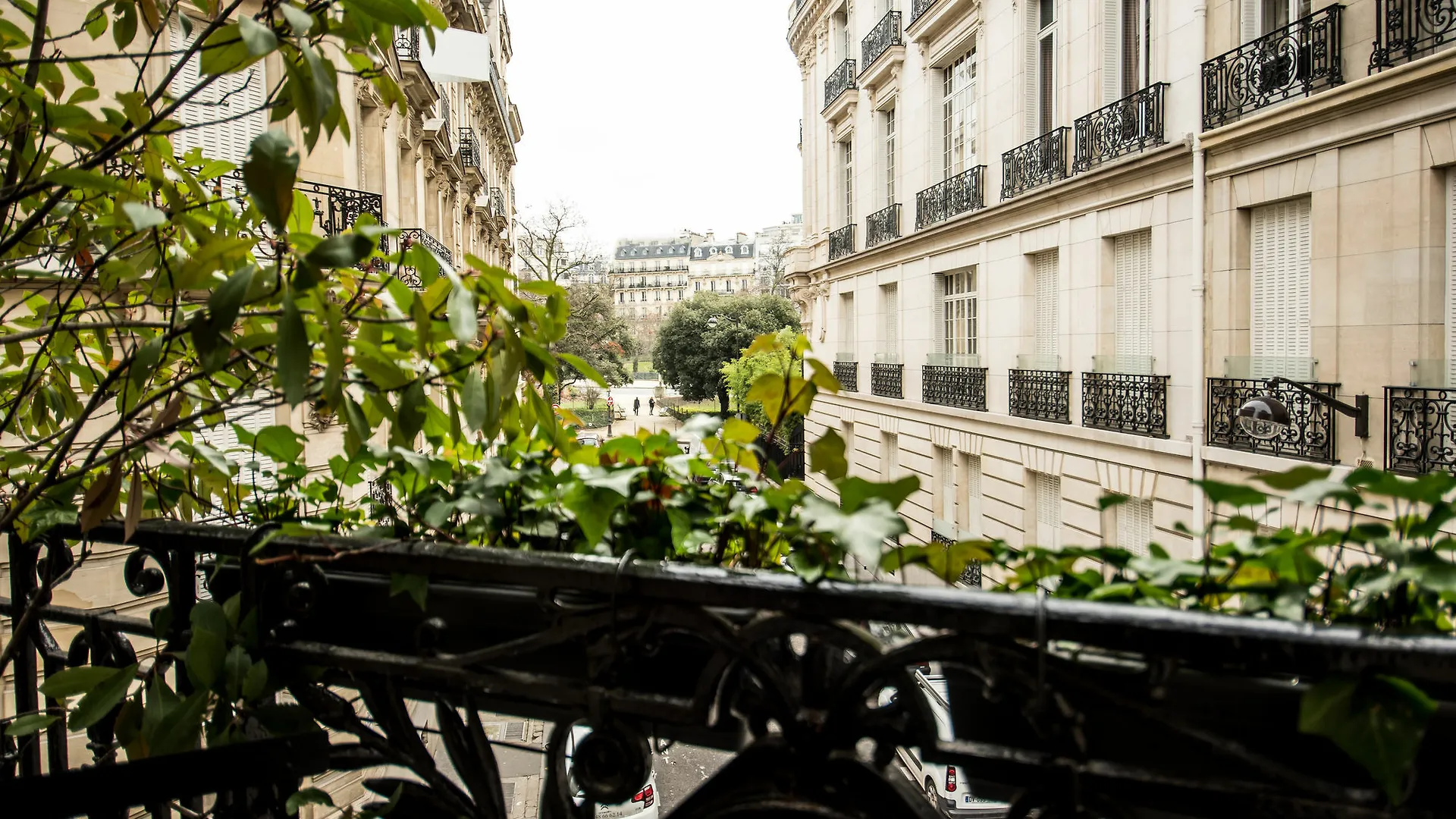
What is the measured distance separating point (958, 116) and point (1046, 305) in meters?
4.47

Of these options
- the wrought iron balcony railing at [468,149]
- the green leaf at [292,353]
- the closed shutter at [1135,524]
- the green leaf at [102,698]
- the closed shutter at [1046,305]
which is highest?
the wrought iron balcony railing at [468,149]

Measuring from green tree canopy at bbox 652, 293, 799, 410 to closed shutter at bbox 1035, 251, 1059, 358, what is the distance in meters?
27.3

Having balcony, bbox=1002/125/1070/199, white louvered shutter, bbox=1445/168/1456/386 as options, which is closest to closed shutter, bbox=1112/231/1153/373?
balcony, bbox=1002/125/1070/199

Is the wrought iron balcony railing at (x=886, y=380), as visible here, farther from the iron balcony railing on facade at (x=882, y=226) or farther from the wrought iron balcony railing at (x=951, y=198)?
the wrought iron balcony railing at (x=951, y=198)

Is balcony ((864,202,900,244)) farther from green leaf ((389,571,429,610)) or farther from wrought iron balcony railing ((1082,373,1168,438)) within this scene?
green leaf ((389,571,429,610))

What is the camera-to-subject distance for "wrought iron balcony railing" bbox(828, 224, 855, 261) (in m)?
19.0

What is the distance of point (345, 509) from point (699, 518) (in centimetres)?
76

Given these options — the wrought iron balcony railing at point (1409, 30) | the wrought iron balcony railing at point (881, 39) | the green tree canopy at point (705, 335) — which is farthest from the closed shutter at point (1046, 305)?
the green tree canopy at point (705, 335)

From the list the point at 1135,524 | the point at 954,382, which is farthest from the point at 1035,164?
the point at 1135,524

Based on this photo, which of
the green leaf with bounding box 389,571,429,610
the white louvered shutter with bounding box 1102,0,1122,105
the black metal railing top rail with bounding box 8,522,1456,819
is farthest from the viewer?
the white louvered shutter with bounding box 1102,0,1122,105

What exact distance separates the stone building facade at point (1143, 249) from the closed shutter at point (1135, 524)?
0.04 metres

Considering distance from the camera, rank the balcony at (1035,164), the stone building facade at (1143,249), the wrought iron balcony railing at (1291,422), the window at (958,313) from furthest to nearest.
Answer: the window at (958,313)
the balcony at (1035,164)
the wrought iron balcony railing at (1291,422)
the stone building facade at (1143,249)

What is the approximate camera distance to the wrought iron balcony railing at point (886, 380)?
16.4m

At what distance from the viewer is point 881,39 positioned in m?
17.0
